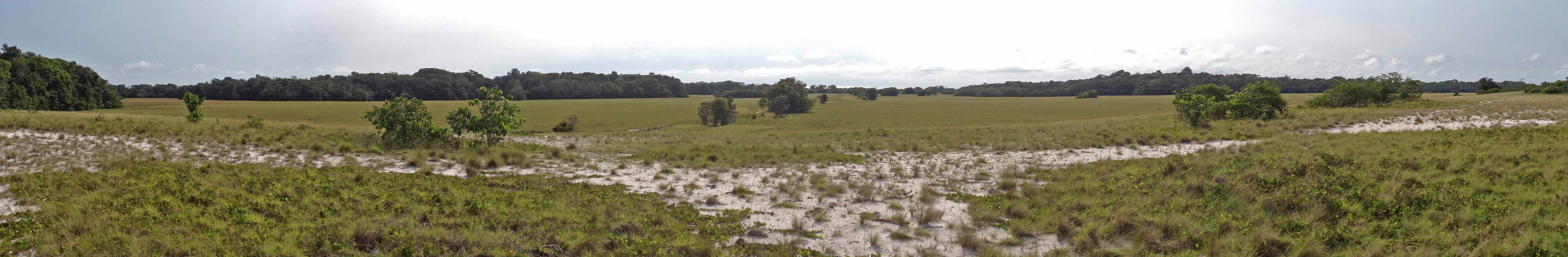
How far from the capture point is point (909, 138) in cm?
2066

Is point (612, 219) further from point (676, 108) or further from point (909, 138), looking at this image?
point (676, 108)

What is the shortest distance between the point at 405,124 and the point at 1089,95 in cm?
14140

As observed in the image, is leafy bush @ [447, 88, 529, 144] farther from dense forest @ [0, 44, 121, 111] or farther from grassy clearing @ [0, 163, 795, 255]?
dense forest @ [0, 44, 121, 111]

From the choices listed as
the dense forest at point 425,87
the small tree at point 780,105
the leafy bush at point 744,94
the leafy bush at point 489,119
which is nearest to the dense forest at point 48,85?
the dense forest at point 425,87

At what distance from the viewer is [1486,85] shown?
61750 millimetres

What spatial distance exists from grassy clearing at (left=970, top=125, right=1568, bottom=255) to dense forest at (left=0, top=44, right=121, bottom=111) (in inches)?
2563

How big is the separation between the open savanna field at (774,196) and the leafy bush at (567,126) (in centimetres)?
2477

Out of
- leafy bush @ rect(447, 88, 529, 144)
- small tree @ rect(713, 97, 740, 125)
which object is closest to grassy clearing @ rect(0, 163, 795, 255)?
leafy bush @ rect(447, 88, 529, 144)

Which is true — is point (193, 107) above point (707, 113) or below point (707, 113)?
above

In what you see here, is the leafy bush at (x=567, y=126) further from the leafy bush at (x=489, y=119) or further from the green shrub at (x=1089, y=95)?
the green shrub at (x=1089, y=95)

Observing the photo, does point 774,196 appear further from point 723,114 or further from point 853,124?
point 853,124

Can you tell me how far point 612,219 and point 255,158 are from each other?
10.0 meters

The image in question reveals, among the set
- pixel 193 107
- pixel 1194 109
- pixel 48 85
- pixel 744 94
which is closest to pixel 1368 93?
pixel 1194 109

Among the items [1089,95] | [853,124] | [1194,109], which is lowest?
[853,124]
